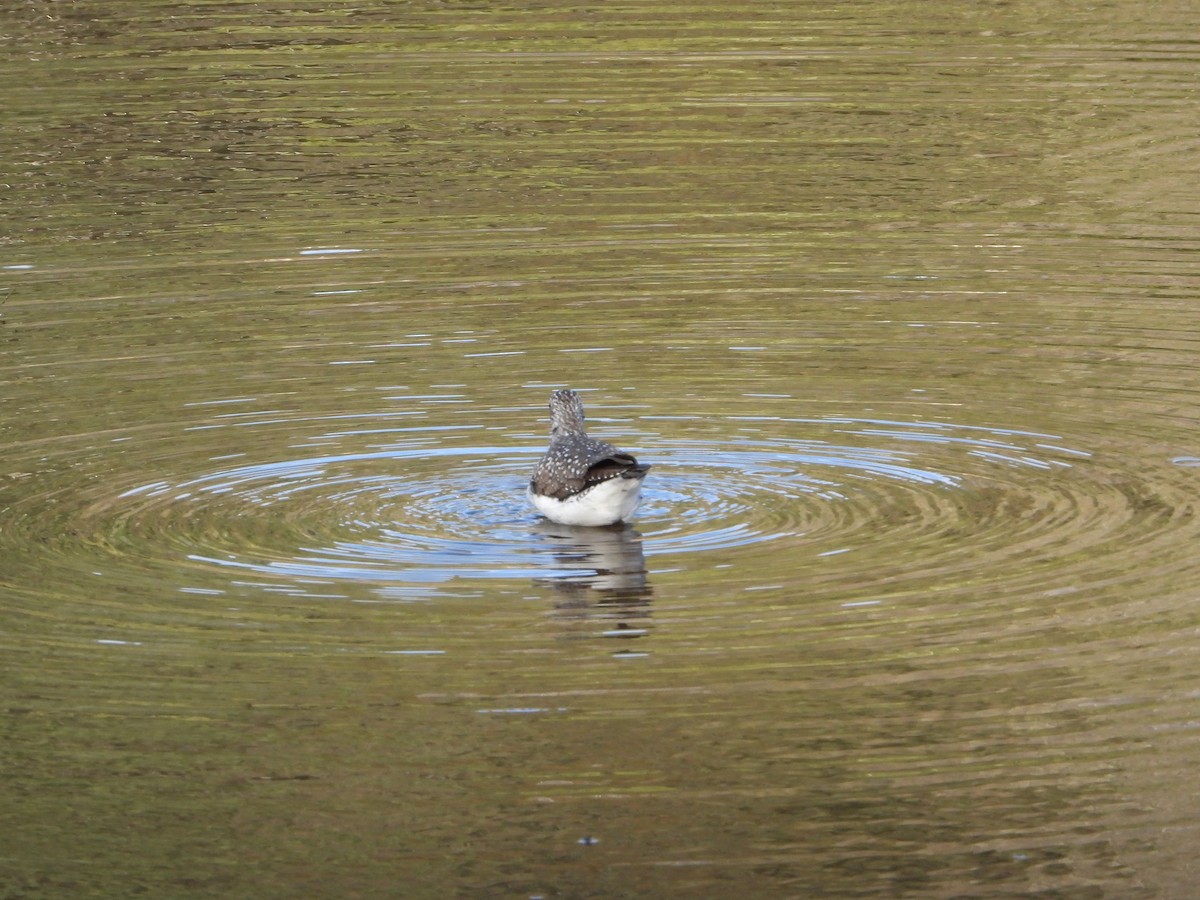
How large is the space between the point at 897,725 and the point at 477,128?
53.7ft

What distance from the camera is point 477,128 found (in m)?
25.6

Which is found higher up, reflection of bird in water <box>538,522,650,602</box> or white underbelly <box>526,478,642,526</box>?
white underbelly <box>526,478,642,526</box>

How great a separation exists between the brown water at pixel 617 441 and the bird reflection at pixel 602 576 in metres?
0.05

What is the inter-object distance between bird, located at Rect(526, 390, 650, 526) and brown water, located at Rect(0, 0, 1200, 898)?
15cm

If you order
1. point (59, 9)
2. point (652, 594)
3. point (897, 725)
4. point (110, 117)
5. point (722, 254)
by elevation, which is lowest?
point (897, 725)

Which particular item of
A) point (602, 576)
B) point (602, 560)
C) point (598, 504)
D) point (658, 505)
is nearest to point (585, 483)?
point (598, 504)

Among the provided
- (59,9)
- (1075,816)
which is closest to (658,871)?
(1075,816)

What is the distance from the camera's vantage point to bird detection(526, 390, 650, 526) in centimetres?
1274

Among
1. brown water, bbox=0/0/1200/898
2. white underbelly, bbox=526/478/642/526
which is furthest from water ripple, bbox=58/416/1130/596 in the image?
white underbelly, bbox=526/478/642/526

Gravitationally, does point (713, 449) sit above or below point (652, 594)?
above

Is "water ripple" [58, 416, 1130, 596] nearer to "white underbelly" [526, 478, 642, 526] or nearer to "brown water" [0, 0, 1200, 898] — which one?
"brown water" [0, 0, 1200, 898]

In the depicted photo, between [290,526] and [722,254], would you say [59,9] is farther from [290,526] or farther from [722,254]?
[290,526]

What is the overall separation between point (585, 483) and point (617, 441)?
2.28 meters

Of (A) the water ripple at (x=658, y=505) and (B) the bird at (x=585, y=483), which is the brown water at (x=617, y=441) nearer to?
(A) the water ripple at (x=658, y=505)
